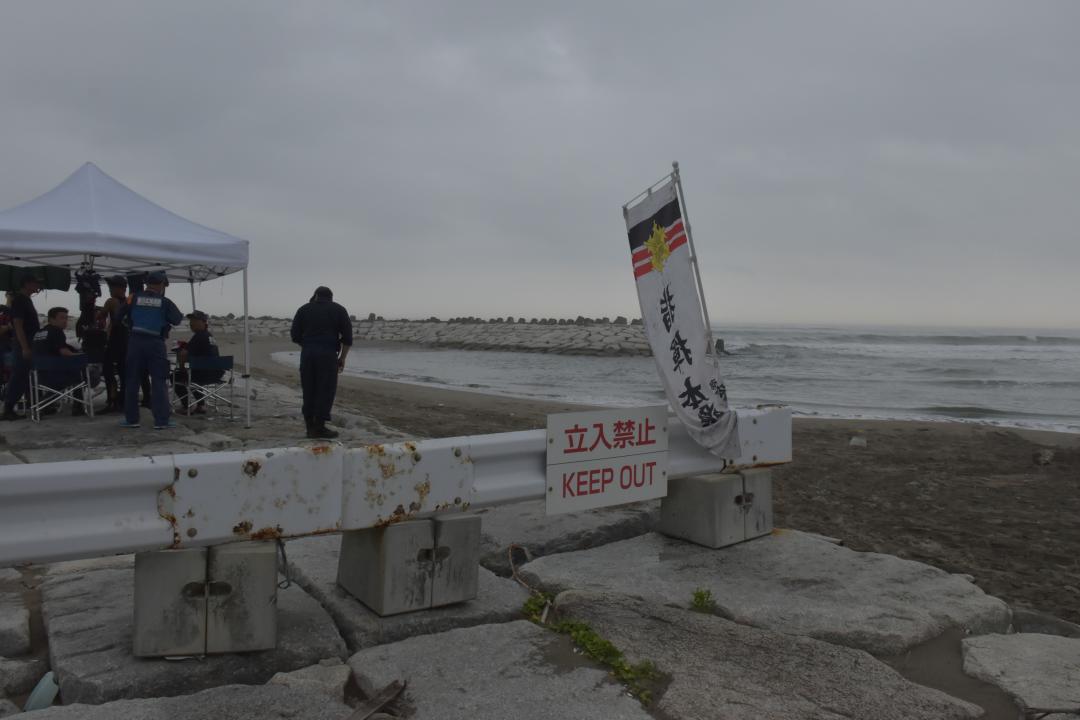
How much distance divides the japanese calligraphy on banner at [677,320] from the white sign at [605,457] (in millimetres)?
225

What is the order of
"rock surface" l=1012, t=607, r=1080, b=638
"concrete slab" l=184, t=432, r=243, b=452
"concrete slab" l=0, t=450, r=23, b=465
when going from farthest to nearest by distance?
"concrete slab" l=184, t=432, r=243, b=452 → "concrete slab" l=0, t=450, r=23, b=465 → "rock surface" l=1012, t=607, r=1080, b=638

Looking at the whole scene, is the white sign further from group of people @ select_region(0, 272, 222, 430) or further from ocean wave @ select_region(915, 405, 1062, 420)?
ocean wave @ select_region(915, 405, 1062, 420)

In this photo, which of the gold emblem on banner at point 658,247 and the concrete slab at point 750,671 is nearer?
the concrete slab at point 750,671

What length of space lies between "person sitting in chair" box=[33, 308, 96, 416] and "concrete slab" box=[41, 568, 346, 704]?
6.97 m

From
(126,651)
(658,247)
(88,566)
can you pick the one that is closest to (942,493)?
(658,247)

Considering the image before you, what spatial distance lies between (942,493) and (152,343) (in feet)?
27.6

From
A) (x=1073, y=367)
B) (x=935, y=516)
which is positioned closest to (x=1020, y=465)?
(x=935, y=516)

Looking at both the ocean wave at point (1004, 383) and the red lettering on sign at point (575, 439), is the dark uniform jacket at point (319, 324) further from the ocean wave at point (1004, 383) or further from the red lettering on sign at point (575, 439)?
the ocean wave at point (1004, 383)

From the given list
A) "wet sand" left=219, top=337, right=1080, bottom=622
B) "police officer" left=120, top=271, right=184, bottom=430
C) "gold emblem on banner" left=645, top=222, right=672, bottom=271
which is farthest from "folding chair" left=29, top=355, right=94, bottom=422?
"gold emblem on banner" left=645, top=222, right=672, bottom=271

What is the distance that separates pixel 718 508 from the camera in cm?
418

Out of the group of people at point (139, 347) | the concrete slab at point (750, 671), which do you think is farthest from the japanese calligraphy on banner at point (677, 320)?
the group of people at point (139, 347)

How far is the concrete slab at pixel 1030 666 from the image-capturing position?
2703 mm

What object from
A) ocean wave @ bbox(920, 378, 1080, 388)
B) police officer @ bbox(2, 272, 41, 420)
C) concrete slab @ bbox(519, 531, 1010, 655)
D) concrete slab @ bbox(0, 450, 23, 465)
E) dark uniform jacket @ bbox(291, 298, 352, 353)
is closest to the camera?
concrete slab @ bbox(519, 531, 1010, 655)

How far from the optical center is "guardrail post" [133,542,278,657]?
2693 mm
